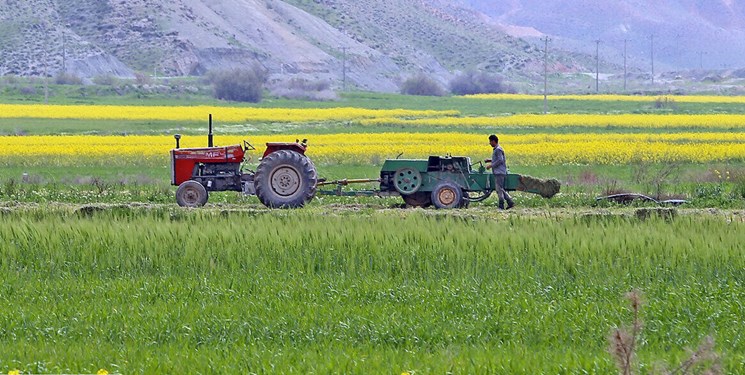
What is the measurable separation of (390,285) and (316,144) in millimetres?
31165

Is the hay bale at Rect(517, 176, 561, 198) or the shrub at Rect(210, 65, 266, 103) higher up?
the shrub at Rect(210, 65, 266, 103)

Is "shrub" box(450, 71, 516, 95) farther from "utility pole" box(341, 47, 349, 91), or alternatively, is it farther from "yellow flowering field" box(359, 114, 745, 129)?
"yellow flowering field" box(359, 114, 745, 129)

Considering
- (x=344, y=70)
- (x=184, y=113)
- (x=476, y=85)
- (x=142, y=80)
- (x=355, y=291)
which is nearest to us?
(x=355, y=291)

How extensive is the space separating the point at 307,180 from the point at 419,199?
2.08 metres

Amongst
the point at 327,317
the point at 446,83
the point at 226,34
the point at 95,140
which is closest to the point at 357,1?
the point at 446,83

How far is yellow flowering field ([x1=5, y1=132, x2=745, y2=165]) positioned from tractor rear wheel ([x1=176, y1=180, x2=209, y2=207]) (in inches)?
548

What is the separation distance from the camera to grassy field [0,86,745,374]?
10102 millimetres

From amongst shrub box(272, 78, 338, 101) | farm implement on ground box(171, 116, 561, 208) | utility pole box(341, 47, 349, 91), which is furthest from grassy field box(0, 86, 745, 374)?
utility pole box(341, 47, 349, 91)

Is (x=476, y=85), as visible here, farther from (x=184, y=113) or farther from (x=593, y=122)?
(x=593, y=122)

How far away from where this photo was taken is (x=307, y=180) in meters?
21.3

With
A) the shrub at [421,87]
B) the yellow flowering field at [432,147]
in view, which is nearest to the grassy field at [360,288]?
the yellow flowering field at [432,147]

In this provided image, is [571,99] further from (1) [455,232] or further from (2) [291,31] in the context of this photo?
(1) [455,232]

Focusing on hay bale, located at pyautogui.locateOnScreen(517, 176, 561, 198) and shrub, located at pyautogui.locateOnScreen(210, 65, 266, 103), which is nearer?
hay bale, located at pyautogui.locateOnScreen(517, 176, 561, 198)

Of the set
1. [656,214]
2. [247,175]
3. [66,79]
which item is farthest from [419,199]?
[66,79]
